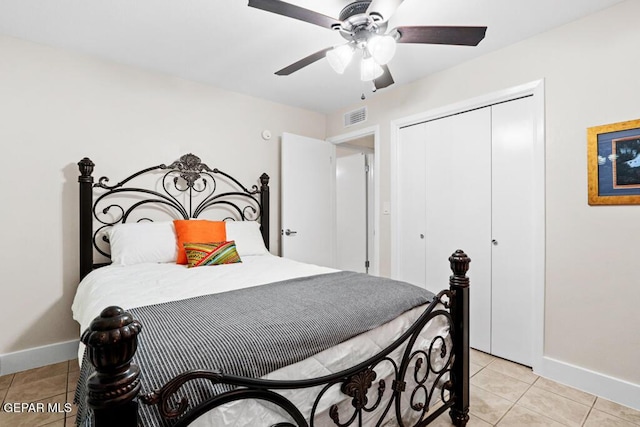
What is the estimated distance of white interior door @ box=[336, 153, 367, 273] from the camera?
482cm

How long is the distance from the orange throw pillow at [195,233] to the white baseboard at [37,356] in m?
1.09

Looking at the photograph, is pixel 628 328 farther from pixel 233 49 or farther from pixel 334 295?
pixel 233 49

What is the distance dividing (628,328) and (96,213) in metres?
3.93

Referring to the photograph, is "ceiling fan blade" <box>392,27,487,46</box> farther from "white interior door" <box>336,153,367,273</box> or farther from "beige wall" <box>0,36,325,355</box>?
"white interior door" <box>336,153,367,273</box>

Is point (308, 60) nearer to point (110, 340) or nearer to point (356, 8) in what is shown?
point (356, 8)

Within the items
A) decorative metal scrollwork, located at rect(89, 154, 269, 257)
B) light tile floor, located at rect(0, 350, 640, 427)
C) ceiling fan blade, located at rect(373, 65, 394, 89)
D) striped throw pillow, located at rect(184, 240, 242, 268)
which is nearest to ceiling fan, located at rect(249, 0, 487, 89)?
ceiling fan blade, located at rect(373, 65, 394, 89)

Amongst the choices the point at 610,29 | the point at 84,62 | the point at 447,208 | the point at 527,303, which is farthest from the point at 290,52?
the point at 527,303

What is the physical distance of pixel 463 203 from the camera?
2.76 m

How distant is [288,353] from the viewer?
105 centimetres

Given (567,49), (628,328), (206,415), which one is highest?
(567,49)

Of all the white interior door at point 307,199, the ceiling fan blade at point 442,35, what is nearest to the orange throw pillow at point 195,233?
the white interior door at point 307,199

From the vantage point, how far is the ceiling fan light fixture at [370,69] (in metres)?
1.92

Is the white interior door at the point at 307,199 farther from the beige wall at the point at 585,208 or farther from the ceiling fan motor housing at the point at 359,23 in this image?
the beige wall at the point at 585,208

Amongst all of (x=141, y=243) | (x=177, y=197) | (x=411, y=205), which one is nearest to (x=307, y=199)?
(x=411, y=205)
